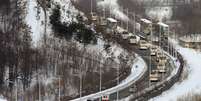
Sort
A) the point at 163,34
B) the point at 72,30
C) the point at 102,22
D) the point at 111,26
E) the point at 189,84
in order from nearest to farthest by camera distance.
→ the point at 189,84 < the point at 72,30 < the point at 102,22 < the point at 111,26 < the point at 163,34

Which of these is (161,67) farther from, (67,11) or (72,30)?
(67,11)

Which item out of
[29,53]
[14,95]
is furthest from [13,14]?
[14,95]

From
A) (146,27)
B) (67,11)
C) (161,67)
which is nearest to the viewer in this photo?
(161,67)

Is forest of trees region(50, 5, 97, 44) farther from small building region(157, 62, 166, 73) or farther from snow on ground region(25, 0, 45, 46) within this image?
small building region(157, 62, 166, 73)

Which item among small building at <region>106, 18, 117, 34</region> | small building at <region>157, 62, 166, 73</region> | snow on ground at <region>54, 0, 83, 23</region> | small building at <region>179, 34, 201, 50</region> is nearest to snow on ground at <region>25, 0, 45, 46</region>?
snow on ground at <region>54, 0, 83, 23</region>

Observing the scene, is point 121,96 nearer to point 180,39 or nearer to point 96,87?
point 96,87

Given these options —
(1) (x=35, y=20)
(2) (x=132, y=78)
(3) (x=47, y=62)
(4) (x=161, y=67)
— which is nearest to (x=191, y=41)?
(4) (x=161, y=67)
